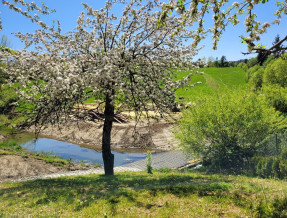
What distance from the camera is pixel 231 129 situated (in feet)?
42.2

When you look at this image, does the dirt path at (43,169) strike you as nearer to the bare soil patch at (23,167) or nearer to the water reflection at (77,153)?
the bare soil patch at (23,167)

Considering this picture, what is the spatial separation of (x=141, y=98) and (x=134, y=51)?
192cm

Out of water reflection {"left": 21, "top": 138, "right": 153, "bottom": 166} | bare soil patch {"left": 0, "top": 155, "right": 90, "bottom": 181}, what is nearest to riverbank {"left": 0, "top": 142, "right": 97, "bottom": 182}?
bare soil patch {"left": 0, "top": 155, "right": 90, "bottom": 181}

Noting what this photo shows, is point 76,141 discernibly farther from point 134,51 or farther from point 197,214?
point 197,214

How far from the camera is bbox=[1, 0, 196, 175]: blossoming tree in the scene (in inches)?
355

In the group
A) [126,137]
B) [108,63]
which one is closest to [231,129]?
[108,63]

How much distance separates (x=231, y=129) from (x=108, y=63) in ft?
25.1

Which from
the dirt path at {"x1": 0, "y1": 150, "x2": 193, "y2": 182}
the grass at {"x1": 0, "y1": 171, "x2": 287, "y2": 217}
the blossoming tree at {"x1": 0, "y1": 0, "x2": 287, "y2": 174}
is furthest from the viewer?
the dirt path at {"x1": 0, "y1": 150, "x2": 193, "y2": 182}

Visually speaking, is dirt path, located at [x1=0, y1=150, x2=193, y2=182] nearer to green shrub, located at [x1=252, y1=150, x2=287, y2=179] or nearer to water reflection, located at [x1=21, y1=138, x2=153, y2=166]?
water reflection, located at [x1=21, y1=138, x2=153, y2=166]

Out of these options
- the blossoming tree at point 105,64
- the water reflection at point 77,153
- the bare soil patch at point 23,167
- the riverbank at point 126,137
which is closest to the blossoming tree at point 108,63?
the blossoming tree at point 105,64

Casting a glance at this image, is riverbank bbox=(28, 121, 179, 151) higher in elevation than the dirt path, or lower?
higher

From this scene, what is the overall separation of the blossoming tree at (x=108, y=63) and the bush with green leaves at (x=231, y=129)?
10.5 ft

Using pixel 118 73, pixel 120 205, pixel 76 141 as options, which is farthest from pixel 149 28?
pixel 76 141

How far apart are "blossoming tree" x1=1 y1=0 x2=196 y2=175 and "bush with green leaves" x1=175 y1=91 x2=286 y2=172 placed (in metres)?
3.19
